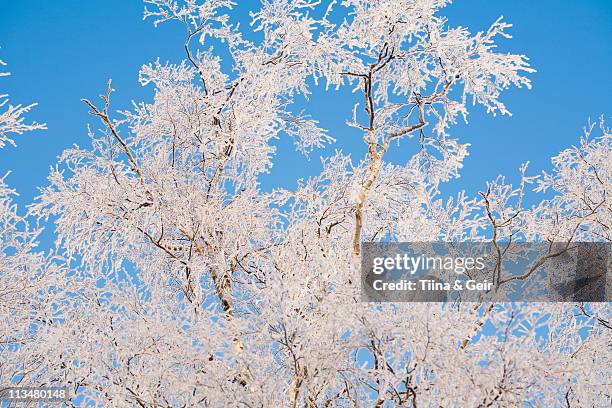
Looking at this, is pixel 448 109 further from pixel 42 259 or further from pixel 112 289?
pixel 42 259

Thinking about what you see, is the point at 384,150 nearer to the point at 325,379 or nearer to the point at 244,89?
the point at 244,89

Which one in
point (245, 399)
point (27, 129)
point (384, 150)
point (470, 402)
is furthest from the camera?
point (384, 150)

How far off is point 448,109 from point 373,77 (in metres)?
0.74

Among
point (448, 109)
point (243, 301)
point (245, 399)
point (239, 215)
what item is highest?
point (448, 109)

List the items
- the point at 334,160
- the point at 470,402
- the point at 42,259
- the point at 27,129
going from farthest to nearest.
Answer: the point at 334,160 < the point at 42,259 < the point at 27,129 < the point at 470,402

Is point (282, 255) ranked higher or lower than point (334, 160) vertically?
lower

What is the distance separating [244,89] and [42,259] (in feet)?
9.29

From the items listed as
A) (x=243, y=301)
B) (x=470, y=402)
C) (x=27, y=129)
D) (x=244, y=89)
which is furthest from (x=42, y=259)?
(x=470, y=402)

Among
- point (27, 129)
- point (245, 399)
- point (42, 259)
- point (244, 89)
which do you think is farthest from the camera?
point (42, 259)

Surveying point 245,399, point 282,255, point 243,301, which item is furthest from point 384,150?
point 245,399

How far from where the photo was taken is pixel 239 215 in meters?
7.08

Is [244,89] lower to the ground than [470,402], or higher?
higher

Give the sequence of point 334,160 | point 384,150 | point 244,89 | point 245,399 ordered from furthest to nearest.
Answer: point 334,160 → point 244,89 → point 384,150 → point 245,399

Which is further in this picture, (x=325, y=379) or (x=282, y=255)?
(x=282, y=255)
